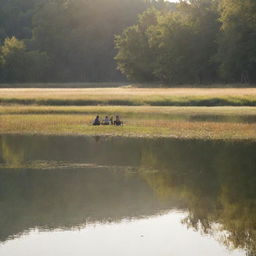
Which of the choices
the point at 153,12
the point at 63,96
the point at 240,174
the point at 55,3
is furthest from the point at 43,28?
the point at 240,174

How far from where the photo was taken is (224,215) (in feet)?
45.0

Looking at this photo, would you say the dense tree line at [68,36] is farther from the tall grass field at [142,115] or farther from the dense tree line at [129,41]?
the tall grass field at [142,115]

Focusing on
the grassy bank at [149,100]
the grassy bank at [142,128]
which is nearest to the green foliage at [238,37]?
the grassy bank at [149,100]

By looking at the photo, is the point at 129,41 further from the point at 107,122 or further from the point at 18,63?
the point at 107,122

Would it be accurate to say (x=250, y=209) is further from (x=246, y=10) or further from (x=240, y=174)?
(x=246, y=10)

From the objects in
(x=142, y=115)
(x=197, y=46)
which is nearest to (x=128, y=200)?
(x=142, y=115)

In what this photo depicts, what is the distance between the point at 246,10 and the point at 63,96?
33331 millimetres

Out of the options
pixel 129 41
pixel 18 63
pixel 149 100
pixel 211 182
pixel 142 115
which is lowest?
pixel 142 115

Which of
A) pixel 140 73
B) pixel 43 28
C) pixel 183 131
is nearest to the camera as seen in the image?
pixel 183 131

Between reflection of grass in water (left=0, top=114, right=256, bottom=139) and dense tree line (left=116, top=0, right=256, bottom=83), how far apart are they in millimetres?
42852

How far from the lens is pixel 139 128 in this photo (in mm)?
31391

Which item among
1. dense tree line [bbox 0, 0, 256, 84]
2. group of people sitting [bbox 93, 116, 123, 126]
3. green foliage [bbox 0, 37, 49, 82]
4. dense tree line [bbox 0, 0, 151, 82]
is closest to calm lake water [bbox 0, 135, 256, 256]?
group of people sitting [bbox 93, 116, 123, 126]

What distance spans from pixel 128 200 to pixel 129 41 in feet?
278

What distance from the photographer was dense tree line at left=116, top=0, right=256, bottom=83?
76.3m
